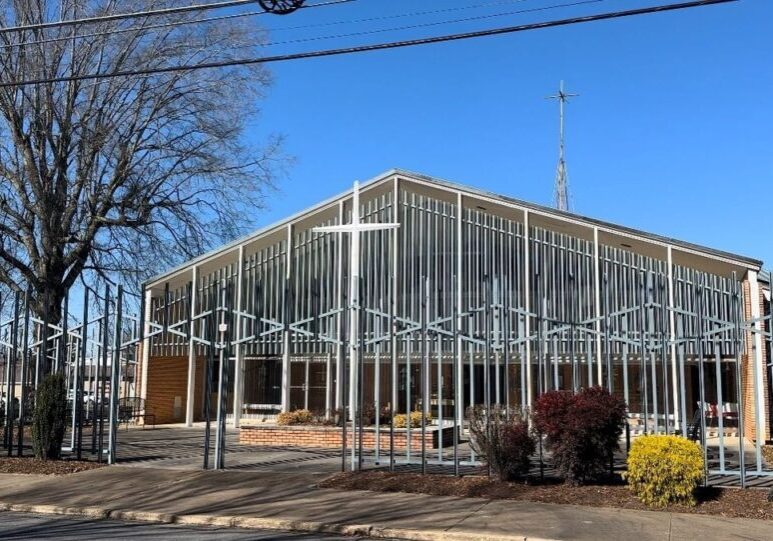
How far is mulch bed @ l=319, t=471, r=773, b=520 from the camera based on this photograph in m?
10.9

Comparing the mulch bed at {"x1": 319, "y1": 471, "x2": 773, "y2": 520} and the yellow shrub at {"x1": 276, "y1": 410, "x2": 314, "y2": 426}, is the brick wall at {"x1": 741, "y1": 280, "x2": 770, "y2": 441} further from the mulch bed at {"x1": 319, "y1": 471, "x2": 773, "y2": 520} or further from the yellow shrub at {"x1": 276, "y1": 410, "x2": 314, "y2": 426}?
the yellow shrub at {"x1": 276, "y1": 410, "x2": 314, "y2": 426}

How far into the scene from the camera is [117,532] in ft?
32.8

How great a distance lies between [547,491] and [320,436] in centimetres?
841

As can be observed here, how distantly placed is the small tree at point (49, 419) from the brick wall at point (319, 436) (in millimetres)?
5152

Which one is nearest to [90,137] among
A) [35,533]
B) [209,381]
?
[209,381]

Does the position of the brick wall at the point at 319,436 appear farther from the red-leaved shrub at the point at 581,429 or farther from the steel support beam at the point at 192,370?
the steel support beam at the point at 192,370

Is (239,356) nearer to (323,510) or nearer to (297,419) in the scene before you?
(297,419)

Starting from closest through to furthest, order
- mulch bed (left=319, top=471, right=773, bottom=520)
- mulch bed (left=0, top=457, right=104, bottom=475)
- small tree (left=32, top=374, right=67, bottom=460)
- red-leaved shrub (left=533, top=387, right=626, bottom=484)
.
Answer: mulch bed (left=319, top=471, right=773, bottom=520), red-leaved shrub (left=533, top=387, right=626, bottom=484), mulch bed (left=0, top=457, right=104, bottom=475), small tree (left=32, top=374, right=67, bottom=460)

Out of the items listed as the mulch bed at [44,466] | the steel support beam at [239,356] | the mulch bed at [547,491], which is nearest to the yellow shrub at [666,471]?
the mulch bed at [547,491]

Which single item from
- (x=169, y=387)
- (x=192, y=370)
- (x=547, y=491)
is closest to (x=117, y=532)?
(x=547, y=491)

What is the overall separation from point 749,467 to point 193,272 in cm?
1860

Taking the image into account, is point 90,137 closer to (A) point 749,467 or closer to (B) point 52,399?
(B) point 52,399

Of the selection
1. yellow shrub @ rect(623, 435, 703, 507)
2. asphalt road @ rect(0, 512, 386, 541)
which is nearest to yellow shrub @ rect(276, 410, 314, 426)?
asphalt road @ rect(0, 512, 386, 541)

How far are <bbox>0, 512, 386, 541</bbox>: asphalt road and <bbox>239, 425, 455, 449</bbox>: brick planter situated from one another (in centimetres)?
819
